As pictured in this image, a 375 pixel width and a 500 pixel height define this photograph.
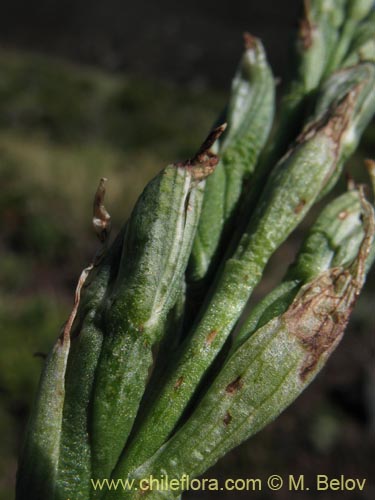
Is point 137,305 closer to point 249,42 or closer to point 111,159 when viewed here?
point 249,42

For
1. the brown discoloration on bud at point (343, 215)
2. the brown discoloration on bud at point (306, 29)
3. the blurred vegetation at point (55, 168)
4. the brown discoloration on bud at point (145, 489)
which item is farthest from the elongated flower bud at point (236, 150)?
the blurred vegetation at point (55, 168)

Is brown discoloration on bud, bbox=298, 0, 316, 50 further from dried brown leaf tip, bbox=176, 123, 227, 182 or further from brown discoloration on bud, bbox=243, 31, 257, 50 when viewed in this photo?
dried brown leaf tip, bbox=176, 123, 227, 182

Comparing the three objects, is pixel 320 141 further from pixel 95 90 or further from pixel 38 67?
pixel 38 67

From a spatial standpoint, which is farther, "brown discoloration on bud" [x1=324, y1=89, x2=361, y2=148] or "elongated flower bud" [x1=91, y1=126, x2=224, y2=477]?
"brown discoloration on bud" [x1=324, y1=89, x2=361, y2=148]

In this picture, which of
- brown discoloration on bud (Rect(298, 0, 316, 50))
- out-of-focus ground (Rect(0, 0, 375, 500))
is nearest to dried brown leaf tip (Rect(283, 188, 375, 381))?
brown discoloration on bud (Rect(298, 0, 316, 50))

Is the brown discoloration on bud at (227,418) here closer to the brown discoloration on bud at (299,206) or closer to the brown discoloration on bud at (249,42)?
the brown discoloration on bud at (299,206)

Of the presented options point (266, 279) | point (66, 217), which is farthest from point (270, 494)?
point (66, 217)
